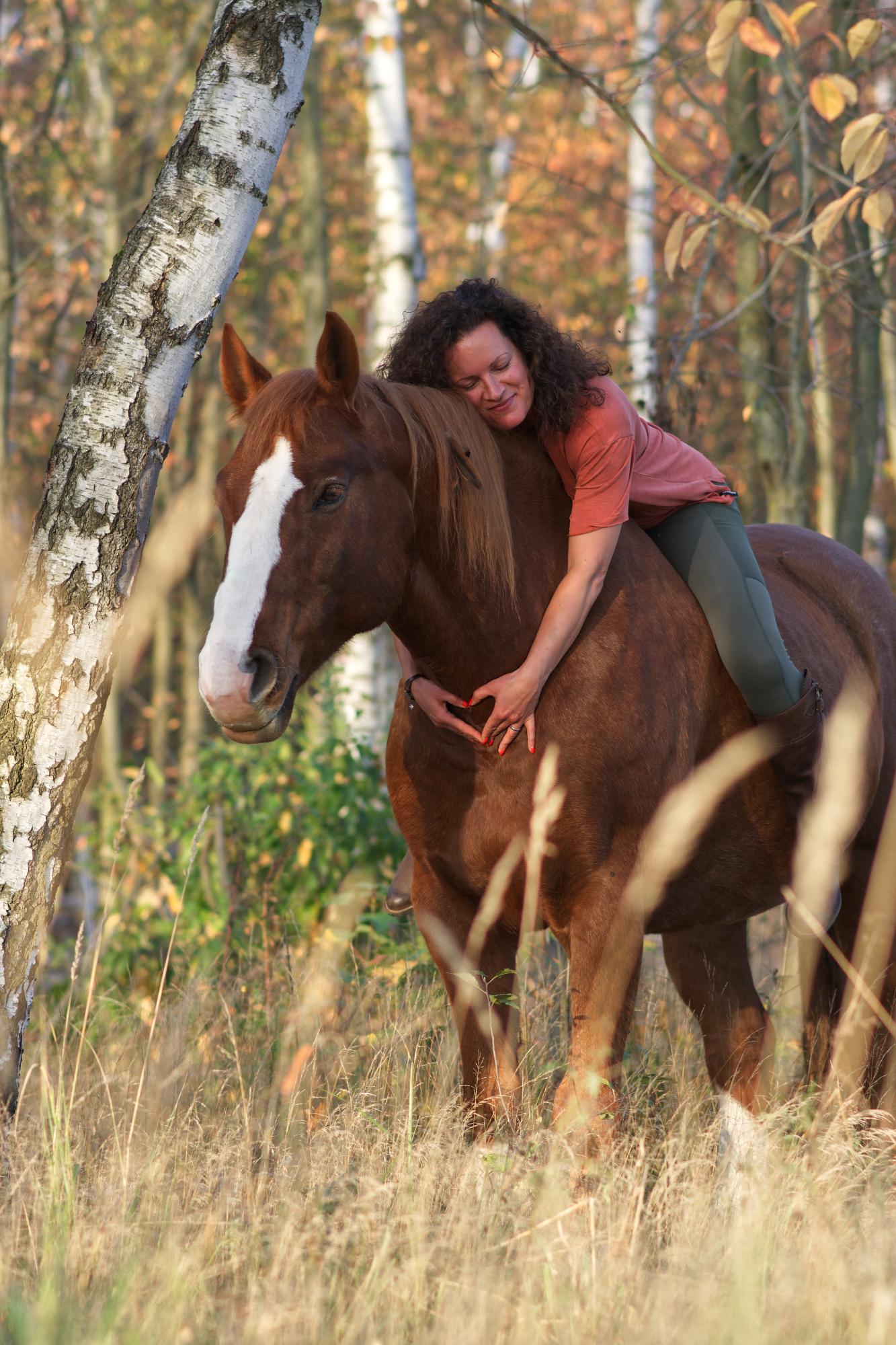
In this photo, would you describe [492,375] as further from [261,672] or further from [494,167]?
[494,167]

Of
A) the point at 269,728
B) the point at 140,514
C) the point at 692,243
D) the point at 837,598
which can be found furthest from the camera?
the point at 837,598

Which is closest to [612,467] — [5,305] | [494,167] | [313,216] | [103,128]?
[5,305]

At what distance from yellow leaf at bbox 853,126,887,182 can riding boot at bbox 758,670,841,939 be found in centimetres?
145

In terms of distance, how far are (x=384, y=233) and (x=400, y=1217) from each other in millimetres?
6254

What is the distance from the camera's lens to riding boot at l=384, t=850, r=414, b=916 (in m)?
3.78

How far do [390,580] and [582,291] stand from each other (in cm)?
1891

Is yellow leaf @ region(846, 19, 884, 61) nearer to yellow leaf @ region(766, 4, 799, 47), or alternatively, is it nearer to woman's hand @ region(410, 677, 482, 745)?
yellow leaf @ region(766, 4, 799, 47)

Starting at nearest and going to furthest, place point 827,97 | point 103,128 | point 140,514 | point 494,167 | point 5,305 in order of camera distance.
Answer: point 140,514
point 827,97
point 5,305
point 103,128
point 494,167

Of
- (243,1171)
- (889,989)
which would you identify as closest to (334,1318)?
(243,1171)

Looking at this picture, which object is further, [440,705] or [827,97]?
[827,97]

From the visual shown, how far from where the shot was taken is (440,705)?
310cm

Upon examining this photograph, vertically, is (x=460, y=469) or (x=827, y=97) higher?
(x=827, y=97)

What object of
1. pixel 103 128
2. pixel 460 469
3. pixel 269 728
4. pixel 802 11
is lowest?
pixel 269 728

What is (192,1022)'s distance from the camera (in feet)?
13.7
